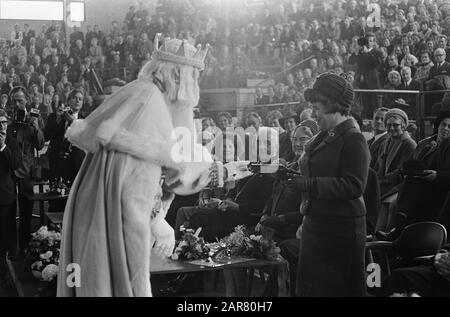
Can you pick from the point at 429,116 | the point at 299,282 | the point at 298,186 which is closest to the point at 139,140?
the point at 298,186

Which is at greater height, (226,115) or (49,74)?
(49,74)

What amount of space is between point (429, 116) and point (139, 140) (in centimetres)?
345

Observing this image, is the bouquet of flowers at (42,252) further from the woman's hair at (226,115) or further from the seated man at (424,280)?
the woman's hair at (226,115)

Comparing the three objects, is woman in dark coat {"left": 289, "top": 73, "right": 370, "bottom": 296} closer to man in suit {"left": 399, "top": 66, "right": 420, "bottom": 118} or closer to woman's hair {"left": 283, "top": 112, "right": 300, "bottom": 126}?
woman's hair {"left": 283, "top": 112, "right": 300, "bottom": 126}

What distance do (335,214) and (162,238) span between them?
2.07ft

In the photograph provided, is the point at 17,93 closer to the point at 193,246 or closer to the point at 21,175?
the point at 21,175

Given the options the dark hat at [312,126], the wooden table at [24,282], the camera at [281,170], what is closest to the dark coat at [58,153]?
the wooden table at [24,282]

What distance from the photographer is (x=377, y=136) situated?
398 centimetres

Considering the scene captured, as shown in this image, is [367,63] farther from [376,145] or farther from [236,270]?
[236,270]

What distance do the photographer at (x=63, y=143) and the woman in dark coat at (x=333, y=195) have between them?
1953 millimetres

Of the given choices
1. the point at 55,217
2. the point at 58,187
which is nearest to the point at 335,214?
the point at 55,217

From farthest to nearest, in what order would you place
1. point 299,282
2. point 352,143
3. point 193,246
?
point 193,246 < point 299,282 < point 352,143

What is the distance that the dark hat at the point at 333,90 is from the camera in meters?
2.16

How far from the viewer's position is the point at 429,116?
467 cm
